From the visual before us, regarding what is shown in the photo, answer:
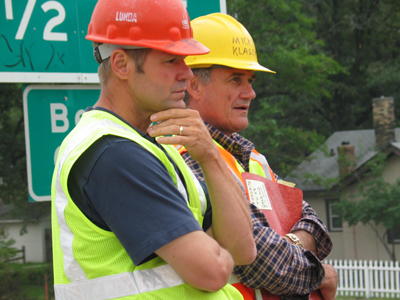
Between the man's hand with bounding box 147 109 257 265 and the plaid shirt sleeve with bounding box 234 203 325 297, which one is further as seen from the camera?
the plaid shirt sleeve with bounding box 234 203 325 297

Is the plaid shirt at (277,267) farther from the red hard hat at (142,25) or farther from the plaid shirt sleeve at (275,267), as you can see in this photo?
the red hard hat at (142,25)

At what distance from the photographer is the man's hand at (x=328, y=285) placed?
9.82ft

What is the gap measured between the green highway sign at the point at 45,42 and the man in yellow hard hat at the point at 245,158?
797 millimetres

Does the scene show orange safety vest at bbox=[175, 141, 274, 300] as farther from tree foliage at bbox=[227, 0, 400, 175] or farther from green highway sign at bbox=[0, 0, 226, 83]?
tree foliage at bbox=[227, 0, 400, 175]

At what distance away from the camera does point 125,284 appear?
1.71 meters

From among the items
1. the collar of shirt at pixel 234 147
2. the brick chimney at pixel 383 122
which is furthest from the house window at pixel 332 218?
the collar of shirt at pixel 234 147

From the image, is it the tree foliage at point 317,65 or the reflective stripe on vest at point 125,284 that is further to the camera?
the tree foliage at point 317,65

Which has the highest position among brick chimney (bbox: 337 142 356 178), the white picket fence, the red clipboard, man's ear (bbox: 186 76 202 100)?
man's ear (bbox: 186 76 202 100)

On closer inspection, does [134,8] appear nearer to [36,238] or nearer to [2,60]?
[2,60]

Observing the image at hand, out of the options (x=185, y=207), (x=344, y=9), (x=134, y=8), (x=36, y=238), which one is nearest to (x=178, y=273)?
(x=185, y=207)

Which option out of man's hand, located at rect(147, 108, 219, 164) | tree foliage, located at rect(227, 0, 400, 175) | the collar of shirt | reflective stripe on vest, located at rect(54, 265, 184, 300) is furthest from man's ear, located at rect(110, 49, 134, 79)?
tree foliage, located at rect(227, 0, 400, 175)

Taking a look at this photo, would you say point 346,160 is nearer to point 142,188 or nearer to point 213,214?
point 213,214

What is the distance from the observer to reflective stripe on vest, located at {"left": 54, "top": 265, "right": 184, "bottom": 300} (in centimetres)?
172

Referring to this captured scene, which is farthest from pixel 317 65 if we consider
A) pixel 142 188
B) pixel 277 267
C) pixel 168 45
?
pixel 142 188
